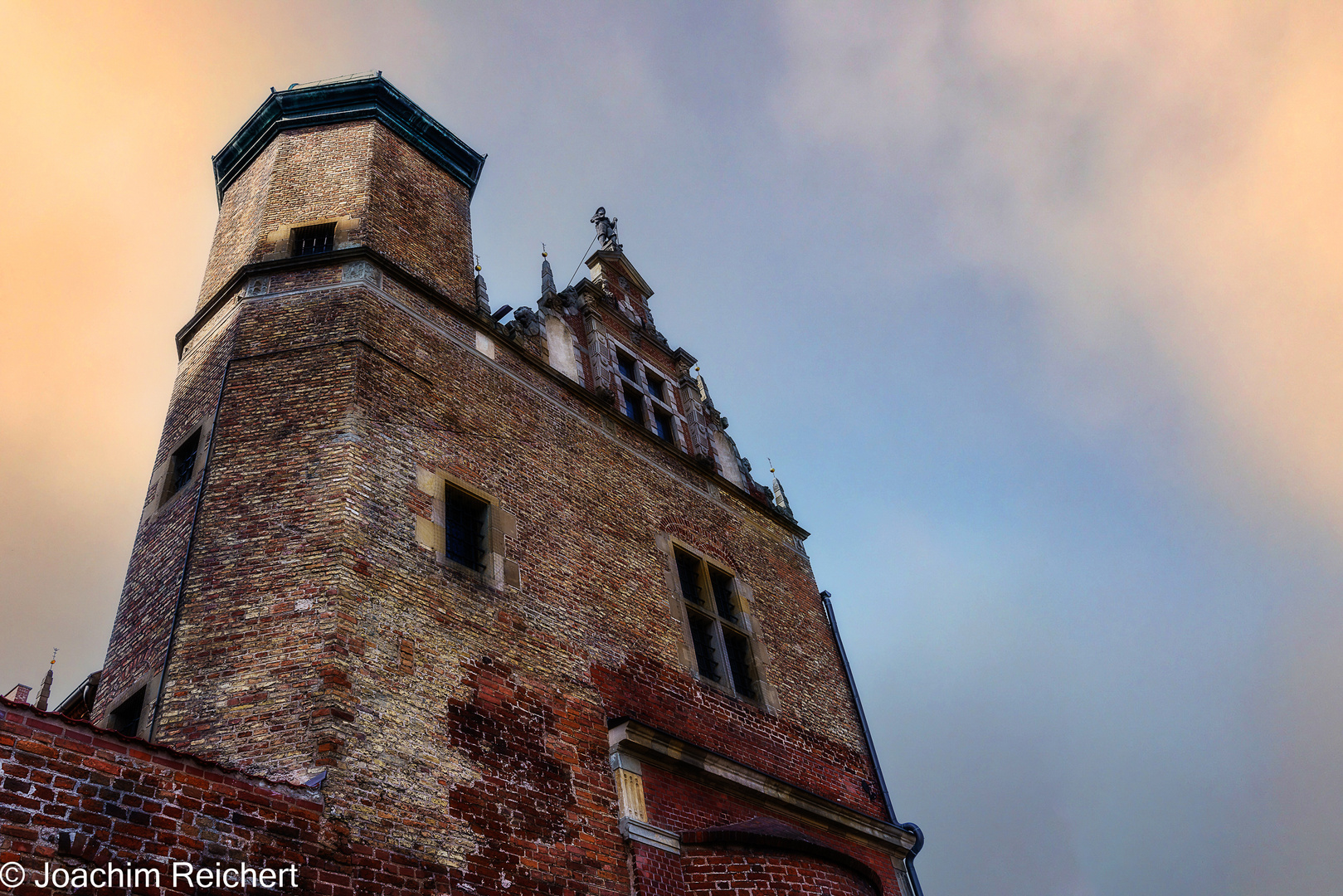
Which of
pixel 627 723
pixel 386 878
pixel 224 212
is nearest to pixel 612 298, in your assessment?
pixel 224 212

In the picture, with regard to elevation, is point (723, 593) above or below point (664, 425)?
below

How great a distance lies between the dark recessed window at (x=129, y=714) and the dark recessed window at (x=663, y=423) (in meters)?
8.45

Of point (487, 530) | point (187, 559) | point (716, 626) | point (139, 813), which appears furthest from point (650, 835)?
point (187, 559)

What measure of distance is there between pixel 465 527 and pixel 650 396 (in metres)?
5.73

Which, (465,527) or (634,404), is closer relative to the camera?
(465,527)

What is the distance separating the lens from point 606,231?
19031 mm

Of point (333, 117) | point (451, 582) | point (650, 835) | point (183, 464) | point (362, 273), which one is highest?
point (333, 117)

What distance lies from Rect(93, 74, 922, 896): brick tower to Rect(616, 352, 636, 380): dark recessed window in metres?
0.22

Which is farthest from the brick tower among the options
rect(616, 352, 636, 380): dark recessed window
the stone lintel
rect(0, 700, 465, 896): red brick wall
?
rect(0, 700, 465, 896): red brick wall

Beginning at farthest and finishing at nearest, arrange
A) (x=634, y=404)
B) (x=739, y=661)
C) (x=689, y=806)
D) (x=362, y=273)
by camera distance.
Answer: (x=634, y=404), (x=739, y=661), (x=362, y=273), (x=689, y=806)

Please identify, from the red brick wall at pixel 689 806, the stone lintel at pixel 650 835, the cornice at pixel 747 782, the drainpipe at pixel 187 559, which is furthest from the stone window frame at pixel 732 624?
the drainpipe at pixel 187 559

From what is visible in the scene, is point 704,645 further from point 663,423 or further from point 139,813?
point 139,813

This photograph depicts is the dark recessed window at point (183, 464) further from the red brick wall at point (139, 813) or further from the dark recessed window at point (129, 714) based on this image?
the red brick wall at point (139, 813)

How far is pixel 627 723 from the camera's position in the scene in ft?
31.6
